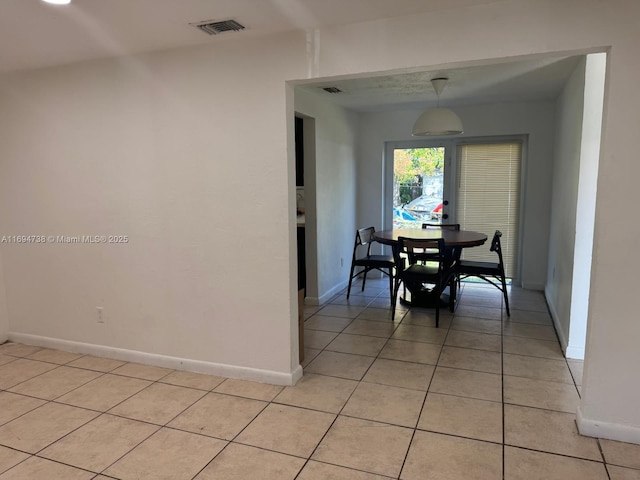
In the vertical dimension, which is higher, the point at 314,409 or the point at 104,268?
the point at 104,268

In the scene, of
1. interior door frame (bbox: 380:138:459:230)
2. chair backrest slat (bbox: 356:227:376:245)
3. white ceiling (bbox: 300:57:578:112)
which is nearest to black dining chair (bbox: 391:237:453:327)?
chair backrest slat (bbox: 356:227:376:245)

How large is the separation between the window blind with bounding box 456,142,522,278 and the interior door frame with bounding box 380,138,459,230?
0.28 feet

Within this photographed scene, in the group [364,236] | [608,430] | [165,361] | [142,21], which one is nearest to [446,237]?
[364,236]

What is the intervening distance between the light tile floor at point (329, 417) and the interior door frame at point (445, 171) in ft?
7.88

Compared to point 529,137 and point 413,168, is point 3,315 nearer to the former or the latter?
point 413,168

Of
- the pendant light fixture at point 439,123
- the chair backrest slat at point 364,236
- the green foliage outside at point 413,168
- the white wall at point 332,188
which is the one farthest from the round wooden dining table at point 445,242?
the green foliage outside at point 413,168

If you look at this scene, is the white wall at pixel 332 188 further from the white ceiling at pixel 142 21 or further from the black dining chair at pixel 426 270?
the white ceiling at pixel 142 21

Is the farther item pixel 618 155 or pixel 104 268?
pixel 104 268

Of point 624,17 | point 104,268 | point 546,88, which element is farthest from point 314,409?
point 546,88

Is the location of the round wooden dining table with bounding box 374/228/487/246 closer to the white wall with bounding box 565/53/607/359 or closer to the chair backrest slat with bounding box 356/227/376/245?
the chair backrest slat with bounding box 356/227/376/245

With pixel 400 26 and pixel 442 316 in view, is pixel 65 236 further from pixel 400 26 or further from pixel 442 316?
pixel 442 316

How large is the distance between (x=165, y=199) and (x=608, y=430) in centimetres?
288

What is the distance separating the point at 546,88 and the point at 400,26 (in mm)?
2797

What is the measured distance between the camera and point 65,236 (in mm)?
3262
